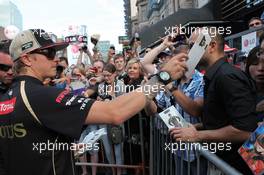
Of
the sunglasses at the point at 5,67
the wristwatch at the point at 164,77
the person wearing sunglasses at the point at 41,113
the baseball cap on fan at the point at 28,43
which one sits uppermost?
the baseball cap on fan at the point at 28,43

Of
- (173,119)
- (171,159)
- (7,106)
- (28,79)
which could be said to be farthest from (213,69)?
(7,106)

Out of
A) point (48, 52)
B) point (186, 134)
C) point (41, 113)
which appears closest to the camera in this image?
point (41, 113)

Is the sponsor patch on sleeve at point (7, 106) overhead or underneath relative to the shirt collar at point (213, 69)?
underneath

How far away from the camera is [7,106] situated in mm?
2426

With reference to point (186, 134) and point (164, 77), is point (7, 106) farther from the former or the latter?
point (186, 134)

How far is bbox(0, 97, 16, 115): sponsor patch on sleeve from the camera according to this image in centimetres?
239

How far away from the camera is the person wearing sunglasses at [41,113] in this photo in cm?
231

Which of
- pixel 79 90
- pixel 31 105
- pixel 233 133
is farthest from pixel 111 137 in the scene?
pixel 31 105

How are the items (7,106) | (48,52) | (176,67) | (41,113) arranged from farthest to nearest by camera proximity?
(176,67) → (48,52) → (7,106) → (41,113)

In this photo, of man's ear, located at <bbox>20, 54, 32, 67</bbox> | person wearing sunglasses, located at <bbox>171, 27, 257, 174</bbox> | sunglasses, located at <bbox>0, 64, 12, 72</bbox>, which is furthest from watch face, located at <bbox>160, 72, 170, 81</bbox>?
sunglasses, located at <bbox>0, 64, 12, 72</bbox>

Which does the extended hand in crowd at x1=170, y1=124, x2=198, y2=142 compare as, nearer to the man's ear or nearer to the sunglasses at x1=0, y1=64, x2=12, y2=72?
the man's ear

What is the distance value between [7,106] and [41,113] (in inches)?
11.1

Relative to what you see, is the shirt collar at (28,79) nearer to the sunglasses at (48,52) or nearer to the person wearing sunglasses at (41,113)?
the person wearing sunglasses at (41,113)

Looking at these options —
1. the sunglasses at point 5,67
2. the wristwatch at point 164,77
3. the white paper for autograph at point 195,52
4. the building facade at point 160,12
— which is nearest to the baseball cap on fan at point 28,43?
the wristwatch at point 164,77
